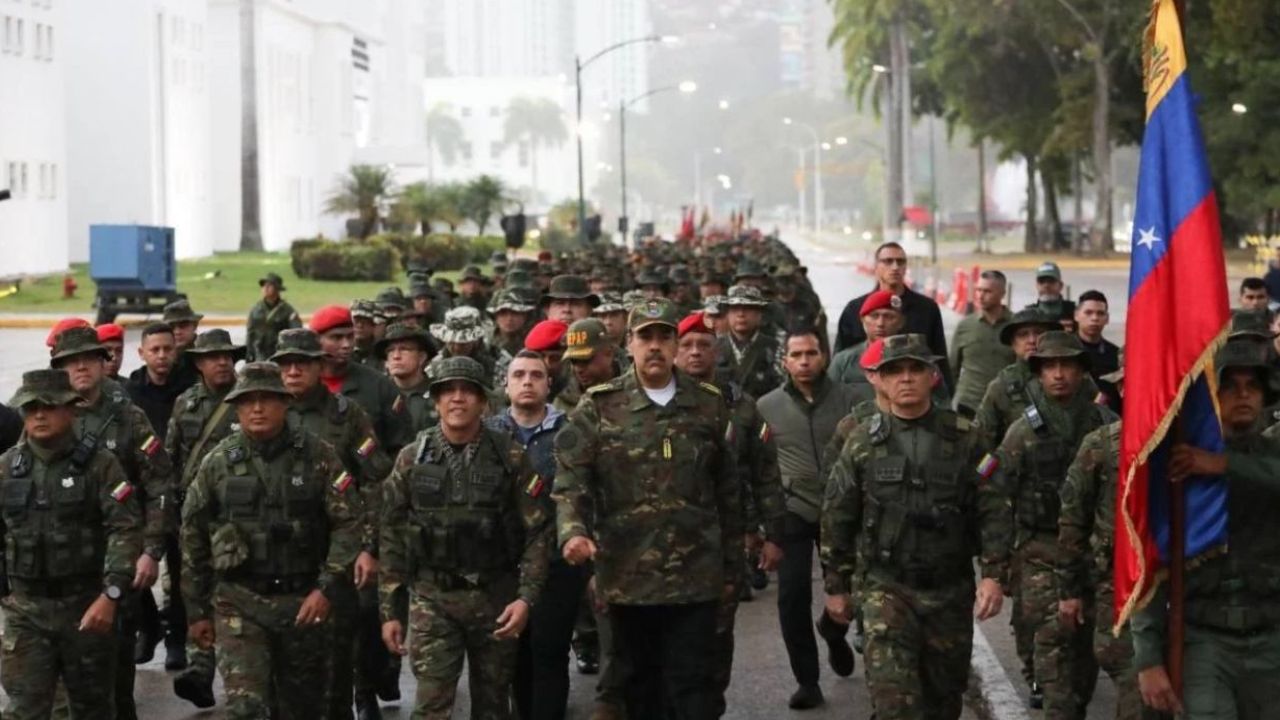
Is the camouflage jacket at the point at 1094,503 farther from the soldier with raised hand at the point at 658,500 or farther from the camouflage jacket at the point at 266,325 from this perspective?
the camouflage jacket at the point at 266,325

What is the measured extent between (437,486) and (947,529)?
2009 millimetres

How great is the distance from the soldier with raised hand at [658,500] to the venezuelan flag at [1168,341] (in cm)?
191

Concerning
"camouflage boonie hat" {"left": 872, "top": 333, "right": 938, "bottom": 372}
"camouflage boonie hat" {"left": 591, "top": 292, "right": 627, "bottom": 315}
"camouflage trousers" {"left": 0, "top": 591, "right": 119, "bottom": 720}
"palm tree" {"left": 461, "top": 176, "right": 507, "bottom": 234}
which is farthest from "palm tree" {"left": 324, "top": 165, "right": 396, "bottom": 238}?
"camouflage boonie hat" {"left": 872, "top": 333, "right": 938, "bottom": 372}

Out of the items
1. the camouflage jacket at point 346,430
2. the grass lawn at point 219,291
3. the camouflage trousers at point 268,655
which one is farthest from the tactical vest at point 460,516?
the grass lawn at point 219,291

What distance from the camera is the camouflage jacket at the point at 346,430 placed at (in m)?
9.87

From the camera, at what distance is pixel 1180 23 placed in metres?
7.60

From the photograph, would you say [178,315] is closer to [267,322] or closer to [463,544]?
[463,544]

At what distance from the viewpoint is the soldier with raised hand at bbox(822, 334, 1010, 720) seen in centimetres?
841

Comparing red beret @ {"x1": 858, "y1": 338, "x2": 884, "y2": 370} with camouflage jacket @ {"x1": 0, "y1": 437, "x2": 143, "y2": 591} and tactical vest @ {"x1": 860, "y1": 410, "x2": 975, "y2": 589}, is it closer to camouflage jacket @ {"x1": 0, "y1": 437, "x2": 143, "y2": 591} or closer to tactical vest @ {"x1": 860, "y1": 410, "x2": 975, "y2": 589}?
tactical vest @ {"x1": 860, "y1": 410, "x2": 975, "y2": 589}

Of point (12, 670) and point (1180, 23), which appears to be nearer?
point (1180, 23)

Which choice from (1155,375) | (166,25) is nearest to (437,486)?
(1155,375)

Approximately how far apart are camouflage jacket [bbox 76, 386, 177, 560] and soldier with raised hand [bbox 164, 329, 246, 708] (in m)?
0.55

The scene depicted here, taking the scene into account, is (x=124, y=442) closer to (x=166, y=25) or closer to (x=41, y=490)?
(x=41, y=490)

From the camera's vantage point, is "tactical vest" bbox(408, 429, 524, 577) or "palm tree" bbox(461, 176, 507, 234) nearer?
"tactical vest" bbox(408, 429, 524, 577)
